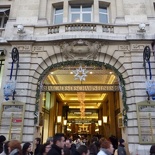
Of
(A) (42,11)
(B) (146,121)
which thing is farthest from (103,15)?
(B) (146,121)

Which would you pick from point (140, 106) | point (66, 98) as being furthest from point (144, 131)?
point (66, 98)

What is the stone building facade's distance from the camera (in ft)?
37.2

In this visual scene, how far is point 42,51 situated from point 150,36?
6664 millimetres

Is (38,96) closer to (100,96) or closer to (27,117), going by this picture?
(27,117)

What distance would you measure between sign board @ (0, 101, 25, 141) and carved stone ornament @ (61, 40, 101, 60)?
13.4 ft

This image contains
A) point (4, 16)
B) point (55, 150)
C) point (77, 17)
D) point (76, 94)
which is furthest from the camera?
point (76, 94)

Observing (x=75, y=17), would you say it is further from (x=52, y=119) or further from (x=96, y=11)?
(x=52, y=119)

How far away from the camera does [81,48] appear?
12.1 metres

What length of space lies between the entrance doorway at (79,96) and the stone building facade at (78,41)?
3.11 ft

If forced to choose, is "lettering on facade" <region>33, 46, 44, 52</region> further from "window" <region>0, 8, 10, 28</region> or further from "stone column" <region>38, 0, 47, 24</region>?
"window" <region>0, 8, 10, 28</region>

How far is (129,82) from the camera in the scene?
1161 centimetres

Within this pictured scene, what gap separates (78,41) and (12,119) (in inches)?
→ 230

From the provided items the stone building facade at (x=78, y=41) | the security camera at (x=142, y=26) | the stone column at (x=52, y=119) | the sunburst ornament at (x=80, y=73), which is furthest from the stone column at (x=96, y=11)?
the stone column at (x=52, y=119)

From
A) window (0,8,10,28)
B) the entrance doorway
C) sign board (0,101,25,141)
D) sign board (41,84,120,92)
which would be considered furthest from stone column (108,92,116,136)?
window (0,8,10,28)
